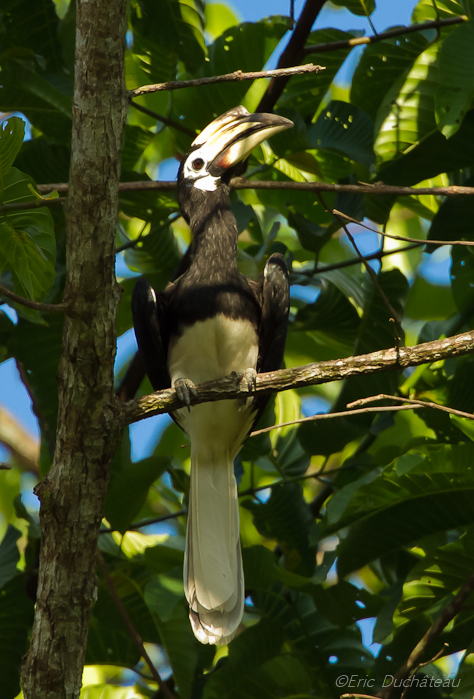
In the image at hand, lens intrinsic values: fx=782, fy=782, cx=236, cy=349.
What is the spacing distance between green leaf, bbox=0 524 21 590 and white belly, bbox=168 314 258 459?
83 centimetres

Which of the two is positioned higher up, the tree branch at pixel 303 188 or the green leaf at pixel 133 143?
the green leaf at pixel 133 143

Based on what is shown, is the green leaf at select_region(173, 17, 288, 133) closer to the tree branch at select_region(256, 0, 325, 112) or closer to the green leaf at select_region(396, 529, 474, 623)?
the tree branch at select_region(256, 0, 325, 112)

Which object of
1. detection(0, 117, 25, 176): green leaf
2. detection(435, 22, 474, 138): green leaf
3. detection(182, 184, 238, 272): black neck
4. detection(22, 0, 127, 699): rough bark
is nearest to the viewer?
detection(22, 0, 127, 699): rough bark

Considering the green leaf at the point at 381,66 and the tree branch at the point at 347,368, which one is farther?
the green leaf at the point at 381,66

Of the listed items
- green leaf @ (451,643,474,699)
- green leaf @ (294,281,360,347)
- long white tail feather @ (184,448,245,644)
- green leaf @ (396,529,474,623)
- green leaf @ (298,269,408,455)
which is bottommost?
green leaf @ (451,643,474,699)

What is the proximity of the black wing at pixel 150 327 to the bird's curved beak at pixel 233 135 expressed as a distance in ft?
2.12

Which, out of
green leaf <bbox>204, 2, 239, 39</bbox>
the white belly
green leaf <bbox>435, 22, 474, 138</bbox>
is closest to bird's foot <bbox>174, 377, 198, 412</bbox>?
the white belly

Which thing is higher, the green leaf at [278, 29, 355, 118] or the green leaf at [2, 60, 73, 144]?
the green leaf at [278, 29, 355, 118]

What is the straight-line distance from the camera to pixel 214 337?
2.98m

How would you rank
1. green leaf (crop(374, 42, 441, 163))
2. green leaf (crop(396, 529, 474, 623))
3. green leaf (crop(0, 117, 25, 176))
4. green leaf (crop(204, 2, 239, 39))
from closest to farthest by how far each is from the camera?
green leaf (crop(0, 117, 25, 176)) < green leaf (crop(396, 529, 474, 623)) < green leaf (crop(374, 42, 441, 163)) < green leaf (crop(204, 2, 239, 39))

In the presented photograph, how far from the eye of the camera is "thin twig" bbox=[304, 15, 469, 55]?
324cm

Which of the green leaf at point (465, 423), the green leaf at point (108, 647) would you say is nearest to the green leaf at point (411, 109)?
the green leaf at point (465, 423)

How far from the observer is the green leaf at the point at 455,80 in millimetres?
2771

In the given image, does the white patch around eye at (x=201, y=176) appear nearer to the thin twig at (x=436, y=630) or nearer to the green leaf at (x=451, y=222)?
the green leaf at (x=451, y=222)
